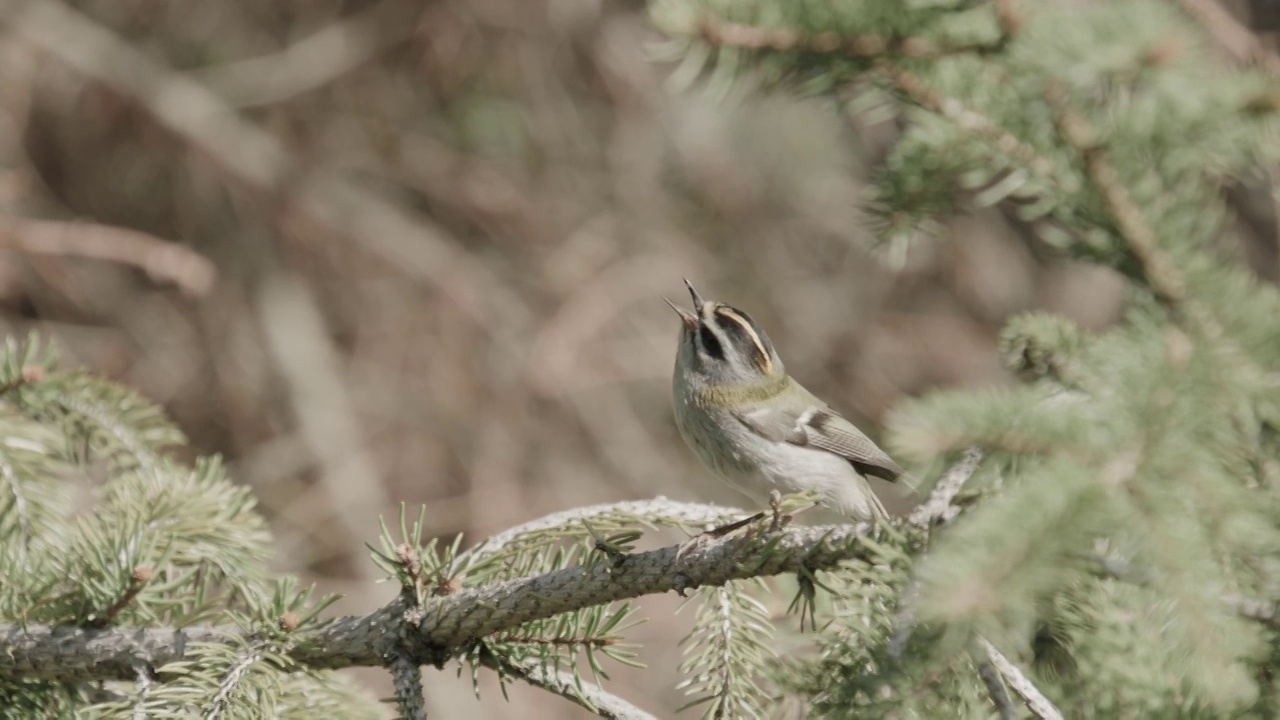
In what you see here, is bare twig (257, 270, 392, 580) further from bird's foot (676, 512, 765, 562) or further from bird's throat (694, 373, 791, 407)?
bird's foot (676, 512, 765, 562)

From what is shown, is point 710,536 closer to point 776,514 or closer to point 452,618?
point 776,514

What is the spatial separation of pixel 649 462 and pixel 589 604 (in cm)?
347

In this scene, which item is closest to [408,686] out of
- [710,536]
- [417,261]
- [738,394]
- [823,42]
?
[710,536]

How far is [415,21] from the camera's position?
4855 millimetres

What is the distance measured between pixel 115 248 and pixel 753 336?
6.14ft

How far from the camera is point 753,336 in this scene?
2881 millimetres

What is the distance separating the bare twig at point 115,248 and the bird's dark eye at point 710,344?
4.29 ft

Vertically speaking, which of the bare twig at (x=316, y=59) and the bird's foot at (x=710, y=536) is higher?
the bare twig at (x=316, y=59)

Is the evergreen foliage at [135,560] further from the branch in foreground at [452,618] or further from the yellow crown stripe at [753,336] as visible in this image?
the yellow crown stripe at [753,336]

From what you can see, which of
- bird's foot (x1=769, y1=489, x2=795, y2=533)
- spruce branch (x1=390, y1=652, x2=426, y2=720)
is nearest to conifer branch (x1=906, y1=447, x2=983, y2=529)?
bird's foot (x1=769, y1=489, x2=795, y2=533)

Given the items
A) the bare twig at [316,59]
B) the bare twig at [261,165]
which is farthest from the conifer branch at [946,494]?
the bare twig at [316,59]

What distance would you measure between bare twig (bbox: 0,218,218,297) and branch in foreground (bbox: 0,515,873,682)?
1.56 meters

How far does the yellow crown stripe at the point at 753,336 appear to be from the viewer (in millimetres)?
2889

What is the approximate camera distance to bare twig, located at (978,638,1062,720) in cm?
139
